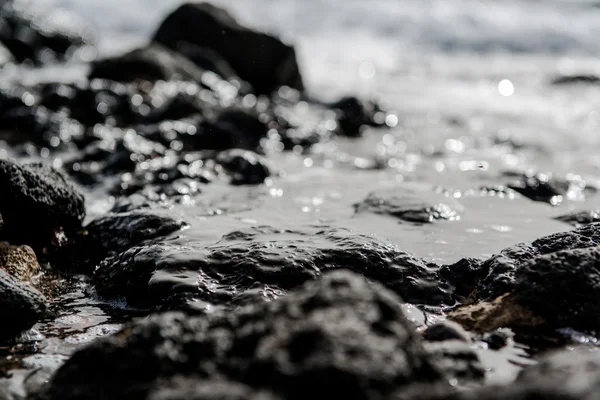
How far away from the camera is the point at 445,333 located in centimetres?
306

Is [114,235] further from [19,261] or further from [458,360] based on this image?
[458,360]

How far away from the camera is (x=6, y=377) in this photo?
282cm

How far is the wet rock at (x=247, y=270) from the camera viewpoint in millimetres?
3674

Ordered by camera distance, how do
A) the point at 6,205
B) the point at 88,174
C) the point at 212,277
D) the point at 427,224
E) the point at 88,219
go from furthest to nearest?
the point at 88,174, the point at 88,219, the point at 427,224, the point at 6,205, the point at 212,277

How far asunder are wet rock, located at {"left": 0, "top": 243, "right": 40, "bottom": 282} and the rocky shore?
10 millimetres

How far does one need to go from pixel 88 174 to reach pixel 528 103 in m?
8.98

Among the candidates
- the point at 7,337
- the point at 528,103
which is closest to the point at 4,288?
the point at 7,337

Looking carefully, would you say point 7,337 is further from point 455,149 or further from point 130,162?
point 455,149

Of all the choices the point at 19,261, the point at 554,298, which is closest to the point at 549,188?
the point at 554,298

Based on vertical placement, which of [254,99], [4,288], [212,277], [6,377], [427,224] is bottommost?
[6,377]

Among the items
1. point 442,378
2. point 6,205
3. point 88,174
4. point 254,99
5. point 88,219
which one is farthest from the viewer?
point 254,99

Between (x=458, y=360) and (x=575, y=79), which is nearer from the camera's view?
(x=458, y=360)

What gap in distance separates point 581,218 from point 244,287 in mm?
2975

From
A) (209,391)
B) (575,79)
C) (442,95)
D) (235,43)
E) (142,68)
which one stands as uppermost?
(575,79)
